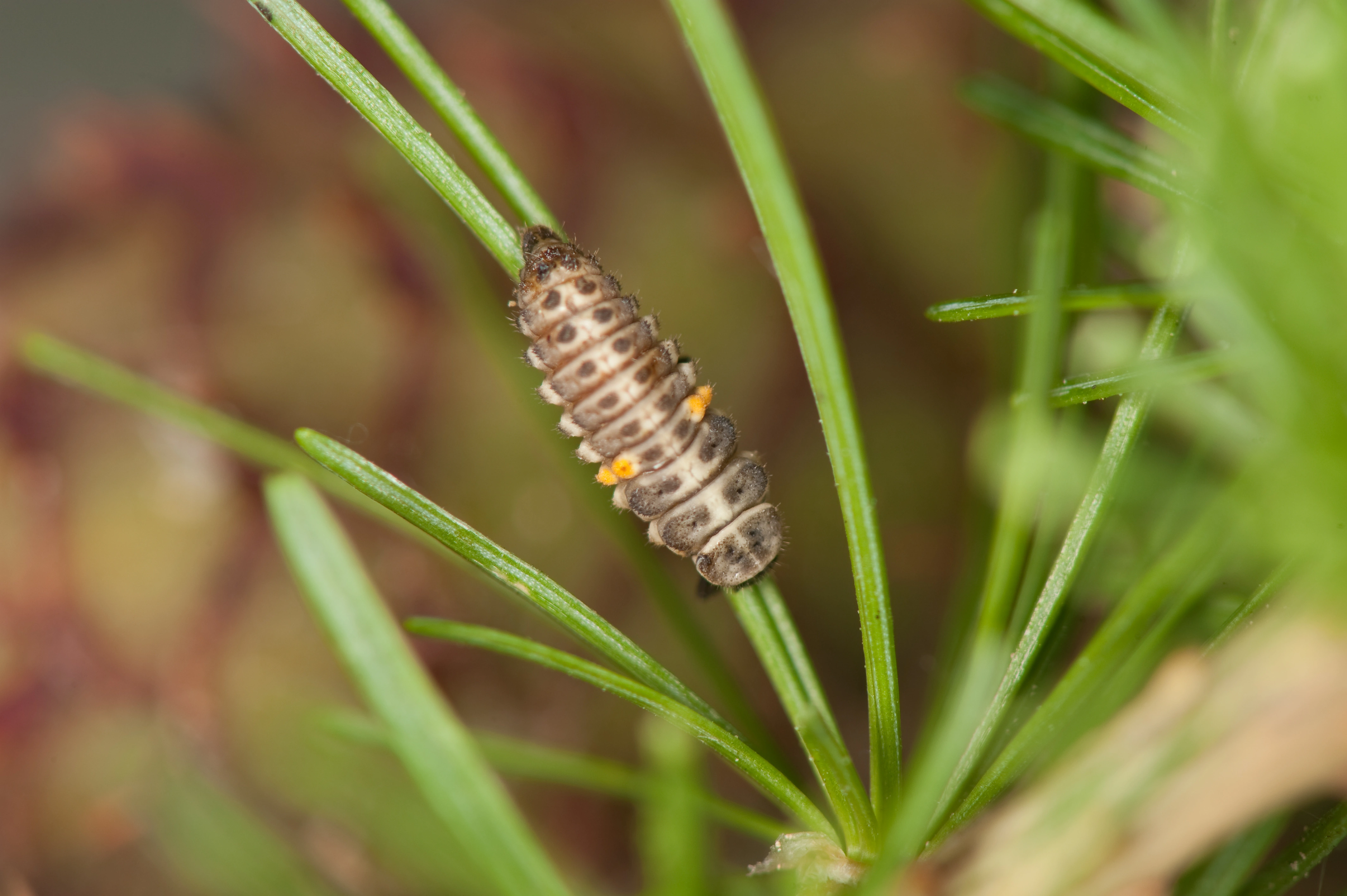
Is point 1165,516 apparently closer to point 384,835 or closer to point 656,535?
point 656,535

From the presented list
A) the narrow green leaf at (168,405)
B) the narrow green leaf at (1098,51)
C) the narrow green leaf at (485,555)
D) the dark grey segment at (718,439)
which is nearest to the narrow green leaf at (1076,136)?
the narrow green leaf at (1098,51)

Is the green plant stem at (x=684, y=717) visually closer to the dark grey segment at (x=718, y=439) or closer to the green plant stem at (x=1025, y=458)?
the green plant stem at (x=1025, y=458)

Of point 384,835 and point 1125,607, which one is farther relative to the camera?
point 384,835

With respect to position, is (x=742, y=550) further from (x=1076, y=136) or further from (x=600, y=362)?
(x=1076, y=136)

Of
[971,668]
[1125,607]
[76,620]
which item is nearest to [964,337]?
[1125,607]

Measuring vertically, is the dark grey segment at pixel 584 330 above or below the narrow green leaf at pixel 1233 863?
above

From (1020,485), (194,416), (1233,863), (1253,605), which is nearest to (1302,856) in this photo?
(1233,863)
